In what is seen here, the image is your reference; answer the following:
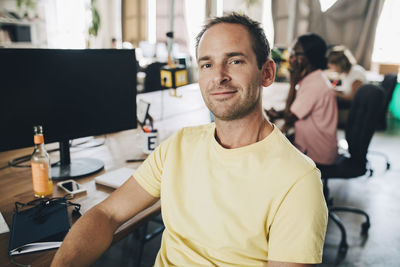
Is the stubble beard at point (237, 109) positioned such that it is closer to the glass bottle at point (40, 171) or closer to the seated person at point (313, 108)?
the glass bottle at point (40, 171)

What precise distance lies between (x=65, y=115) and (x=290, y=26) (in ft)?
21.4

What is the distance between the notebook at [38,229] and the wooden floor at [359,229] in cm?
110

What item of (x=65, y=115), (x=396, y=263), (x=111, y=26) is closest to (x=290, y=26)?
(x=111, y=26)

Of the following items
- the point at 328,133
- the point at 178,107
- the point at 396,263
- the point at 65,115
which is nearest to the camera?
the point at 65,115

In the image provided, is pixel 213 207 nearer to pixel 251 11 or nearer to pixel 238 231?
pixel 238 231

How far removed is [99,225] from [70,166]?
0.57 m

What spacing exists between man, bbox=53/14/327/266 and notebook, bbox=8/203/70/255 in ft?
0.19

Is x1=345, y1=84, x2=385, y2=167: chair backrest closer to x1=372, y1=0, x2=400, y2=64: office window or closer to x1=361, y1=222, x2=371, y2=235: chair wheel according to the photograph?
x1=361, y1=222, x2=371, y2=235: chair wheel

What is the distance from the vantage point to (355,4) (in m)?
6.40

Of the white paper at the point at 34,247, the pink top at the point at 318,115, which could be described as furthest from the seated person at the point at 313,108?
the white paper at the point at 34,247

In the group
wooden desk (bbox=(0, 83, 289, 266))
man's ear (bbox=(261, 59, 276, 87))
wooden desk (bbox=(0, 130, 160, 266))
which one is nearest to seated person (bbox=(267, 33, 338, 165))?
wooden desk (bbox=(0, 83, 289, 266))

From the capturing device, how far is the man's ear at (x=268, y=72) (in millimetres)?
1065

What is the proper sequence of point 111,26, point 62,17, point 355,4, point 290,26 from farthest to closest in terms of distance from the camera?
1. point 111,26
2. point 62,17
3. point 290,26
4. point 355,4

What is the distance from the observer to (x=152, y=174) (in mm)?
1124
